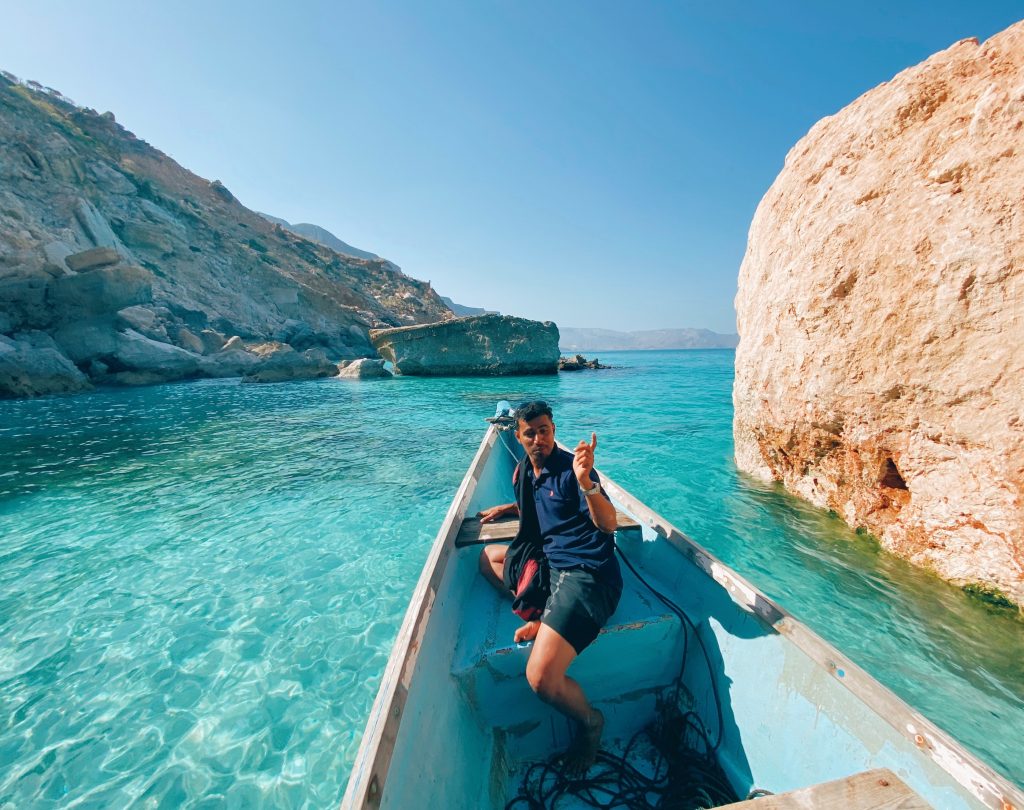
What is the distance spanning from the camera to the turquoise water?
296cm

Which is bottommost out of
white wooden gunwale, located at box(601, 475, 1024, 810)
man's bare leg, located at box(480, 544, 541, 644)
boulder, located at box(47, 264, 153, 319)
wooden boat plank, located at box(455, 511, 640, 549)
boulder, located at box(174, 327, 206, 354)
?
man's bare leg, located at box(480, 544, 541, 644)

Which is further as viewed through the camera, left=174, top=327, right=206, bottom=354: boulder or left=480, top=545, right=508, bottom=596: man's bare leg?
left=174, top=327, right=206, bottom=354: boulder

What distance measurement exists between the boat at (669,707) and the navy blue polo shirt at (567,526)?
0.45m

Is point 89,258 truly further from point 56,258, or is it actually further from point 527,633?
point 527,633

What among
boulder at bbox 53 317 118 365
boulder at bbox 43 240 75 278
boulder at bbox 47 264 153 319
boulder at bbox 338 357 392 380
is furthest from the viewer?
boulder at bbox 338 357 392 380

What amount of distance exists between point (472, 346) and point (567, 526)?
3426 centimetres

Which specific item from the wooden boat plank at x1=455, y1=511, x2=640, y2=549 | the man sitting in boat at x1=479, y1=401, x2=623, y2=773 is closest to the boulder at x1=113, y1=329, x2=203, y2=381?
the wooden boat plank at x1=455, y1=511, x2=640, y2=549

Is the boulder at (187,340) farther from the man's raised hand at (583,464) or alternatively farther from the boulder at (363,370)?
the man's raised hand at (583,464)

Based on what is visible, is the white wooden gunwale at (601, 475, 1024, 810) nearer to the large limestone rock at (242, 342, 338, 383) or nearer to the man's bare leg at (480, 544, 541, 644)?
the man's bare leg at (480, 544, 541, 644)

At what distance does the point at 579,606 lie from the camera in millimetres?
2475

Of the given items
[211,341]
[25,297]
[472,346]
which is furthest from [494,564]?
[211,341]

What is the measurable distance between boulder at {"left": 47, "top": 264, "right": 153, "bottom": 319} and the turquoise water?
54.5 feet

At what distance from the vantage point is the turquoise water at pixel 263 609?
9.73 feet

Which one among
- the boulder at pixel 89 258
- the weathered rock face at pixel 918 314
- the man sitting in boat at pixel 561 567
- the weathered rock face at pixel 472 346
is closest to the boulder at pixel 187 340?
the boulder at pixel 89 258
